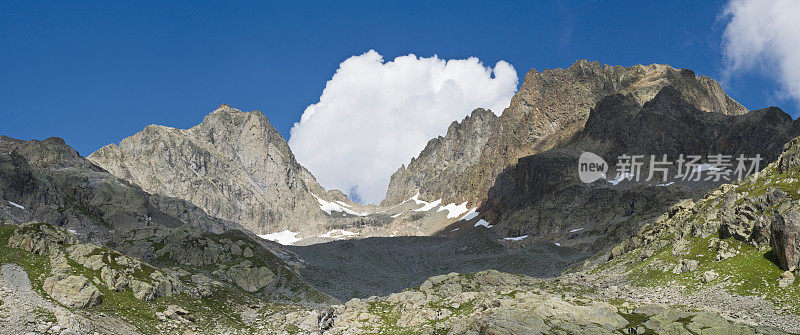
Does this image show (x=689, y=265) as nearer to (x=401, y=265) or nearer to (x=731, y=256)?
(x=731, y=256)

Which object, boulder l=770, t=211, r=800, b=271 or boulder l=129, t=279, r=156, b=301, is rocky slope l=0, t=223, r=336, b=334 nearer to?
boulder l=129, t=279, r=156, b=301

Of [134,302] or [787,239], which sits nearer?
[787,239]

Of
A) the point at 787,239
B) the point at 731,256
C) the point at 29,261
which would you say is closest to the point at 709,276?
the point at 731,256

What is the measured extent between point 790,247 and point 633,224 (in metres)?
119

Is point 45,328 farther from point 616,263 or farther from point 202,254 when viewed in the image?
point 616,263

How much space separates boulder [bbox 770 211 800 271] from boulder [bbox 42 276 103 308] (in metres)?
59.1

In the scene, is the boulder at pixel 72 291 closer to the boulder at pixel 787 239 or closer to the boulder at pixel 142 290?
the boulder at pixel 142 290

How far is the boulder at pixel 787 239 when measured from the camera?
43250 mm

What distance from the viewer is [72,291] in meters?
42.0

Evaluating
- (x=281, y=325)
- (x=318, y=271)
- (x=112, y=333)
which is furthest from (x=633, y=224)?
(x=112, y=333)

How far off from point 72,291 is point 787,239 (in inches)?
2390

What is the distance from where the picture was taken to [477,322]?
113 feet

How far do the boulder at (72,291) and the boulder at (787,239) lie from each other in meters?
59.1

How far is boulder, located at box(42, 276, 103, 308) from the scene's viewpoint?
135ft
